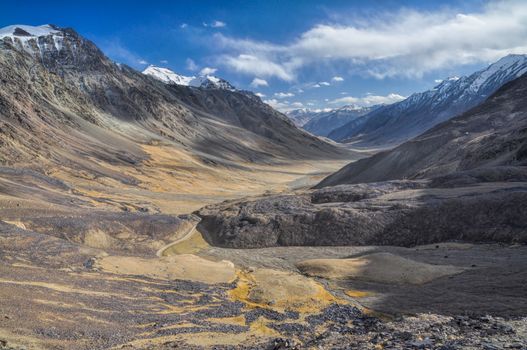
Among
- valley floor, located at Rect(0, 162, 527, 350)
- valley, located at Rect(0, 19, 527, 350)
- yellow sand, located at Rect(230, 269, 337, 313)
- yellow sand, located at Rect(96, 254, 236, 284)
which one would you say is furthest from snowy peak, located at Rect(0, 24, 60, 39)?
yellow sand, located at Rect(230, 269, 337, 313)

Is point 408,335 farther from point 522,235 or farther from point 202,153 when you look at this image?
point 202,153

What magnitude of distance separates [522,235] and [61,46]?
19940 cm

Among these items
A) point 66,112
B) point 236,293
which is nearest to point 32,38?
point 66,112

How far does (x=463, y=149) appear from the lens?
92562 millimetres

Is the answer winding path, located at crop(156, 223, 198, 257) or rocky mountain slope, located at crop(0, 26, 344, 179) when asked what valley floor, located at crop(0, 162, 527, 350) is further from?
rocky mountain slope, located at crop(0, 26, 344, 179)

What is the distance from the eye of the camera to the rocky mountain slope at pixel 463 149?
78.3 m

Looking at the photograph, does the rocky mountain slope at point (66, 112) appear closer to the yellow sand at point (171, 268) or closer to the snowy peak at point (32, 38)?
the snowy peak at point (32, 38)

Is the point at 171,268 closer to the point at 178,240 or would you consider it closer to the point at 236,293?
the point at 236,293

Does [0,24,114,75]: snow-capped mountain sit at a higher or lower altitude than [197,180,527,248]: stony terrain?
higher

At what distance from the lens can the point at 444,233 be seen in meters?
53.4

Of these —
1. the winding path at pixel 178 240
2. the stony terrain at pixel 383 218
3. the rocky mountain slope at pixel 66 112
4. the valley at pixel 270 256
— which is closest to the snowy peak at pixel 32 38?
the rocky mountain slope at pixel 66 112

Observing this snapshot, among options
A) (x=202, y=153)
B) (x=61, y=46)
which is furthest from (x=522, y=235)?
(x=61, y=46)

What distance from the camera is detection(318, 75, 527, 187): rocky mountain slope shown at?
3083 inches

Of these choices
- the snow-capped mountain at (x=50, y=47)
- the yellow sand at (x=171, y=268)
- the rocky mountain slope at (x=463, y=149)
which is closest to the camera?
the yellow sand at (x=171, y=268)
